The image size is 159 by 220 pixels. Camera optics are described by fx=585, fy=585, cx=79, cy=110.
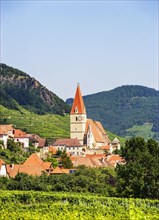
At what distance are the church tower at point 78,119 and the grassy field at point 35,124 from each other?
21.5 meters

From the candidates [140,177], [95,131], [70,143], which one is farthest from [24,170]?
[95,131]

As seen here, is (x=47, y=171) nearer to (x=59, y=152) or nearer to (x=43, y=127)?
(x=59, y=152)

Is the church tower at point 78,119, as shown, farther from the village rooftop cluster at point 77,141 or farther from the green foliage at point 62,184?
the green foliage at point 62,184

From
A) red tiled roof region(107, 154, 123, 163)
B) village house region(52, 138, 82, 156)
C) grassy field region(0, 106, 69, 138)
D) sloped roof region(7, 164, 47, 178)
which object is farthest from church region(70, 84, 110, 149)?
sloped roof region(7, 164, 47, 178)

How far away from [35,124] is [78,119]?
4439 centimetres

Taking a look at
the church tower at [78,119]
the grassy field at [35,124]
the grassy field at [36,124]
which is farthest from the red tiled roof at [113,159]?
the grassy field at [35,124]

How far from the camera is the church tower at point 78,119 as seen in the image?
134m

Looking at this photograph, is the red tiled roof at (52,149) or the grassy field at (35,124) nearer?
the red tiled roof at (52,149)

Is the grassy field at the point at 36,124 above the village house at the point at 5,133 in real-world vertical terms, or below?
above

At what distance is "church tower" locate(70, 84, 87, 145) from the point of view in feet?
440

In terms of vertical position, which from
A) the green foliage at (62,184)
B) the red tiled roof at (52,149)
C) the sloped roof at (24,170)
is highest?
the red tiled roof at (52,149)

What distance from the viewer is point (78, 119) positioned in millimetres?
134250

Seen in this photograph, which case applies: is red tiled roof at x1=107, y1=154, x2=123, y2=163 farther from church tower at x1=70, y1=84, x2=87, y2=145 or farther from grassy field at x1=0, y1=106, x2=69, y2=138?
grassy field at x1=0, y1=106, x2=69, y2=138

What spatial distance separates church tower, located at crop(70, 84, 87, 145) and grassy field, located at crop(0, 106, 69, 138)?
21491mm
